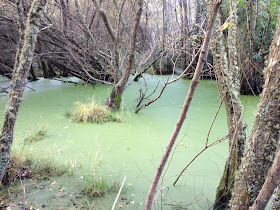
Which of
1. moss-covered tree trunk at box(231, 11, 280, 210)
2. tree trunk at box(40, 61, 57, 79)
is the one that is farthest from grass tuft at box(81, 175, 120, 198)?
tree trunk at box(40, 61, 57, 79)

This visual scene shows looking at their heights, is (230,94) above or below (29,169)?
above

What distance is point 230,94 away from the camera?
187cm

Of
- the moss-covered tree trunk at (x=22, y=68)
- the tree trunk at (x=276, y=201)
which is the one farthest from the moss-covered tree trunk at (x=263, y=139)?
the moss-covered tree trunk at (x=22, y=68)

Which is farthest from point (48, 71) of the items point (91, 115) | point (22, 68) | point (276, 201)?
point (276, 201)

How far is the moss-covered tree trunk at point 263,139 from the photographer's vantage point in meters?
1.11

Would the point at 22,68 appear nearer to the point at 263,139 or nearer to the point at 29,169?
the point at 29,169

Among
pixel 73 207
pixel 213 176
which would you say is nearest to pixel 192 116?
pixel 213 176

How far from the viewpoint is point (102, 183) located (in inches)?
83.1

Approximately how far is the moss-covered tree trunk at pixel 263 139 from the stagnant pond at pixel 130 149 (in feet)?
1.41

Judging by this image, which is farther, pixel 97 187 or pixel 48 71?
pixel 48 71

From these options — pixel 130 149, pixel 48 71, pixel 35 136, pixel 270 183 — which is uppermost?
pixel 48 71

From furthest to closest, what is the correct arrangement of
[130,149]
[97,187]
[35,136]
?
[35,136] < [130,149] < [97,187]

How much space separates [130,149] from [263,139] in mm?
2082

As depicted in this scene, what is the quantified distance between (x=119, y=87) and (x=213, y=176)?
2.77 meters
